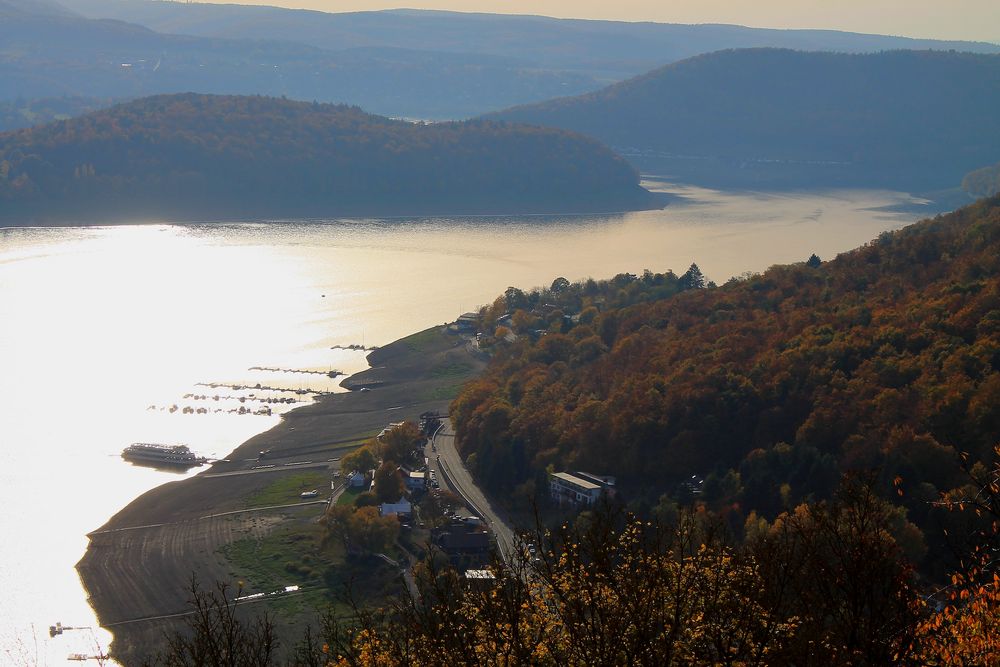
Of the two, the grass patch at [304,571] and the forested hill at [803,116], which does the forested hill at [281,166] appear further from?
the grass patch at [304,571]

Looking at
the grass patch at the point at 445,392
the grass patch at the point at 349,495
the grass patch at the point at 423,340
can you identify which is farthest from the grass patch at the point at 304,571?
the grass patch at the point at 423,340

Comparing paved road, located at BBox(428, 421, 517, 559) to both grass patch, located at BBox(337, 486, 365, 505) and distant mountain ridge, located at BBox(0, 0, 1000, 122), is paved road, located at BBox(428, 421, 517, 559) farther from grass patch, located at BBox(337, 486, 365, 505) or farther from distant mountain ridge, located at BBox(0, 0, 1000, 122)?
distant mountain ridge, located at BBox(0, 0, 1000, 122)

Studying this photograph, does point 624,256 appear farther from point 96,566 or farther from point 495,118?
point 495,118

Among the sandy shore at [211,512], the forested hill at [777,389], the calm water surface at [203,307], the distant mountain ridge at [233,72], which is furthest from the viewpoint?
the distant mountain ridge at [233,72]

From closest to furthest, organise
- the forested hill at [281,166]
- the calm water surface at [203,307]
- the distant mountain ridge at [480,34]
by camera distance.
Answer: the calm water surface at [203,307]
the forested hill at [281,166]
the distant mountain ridge at [480,34]

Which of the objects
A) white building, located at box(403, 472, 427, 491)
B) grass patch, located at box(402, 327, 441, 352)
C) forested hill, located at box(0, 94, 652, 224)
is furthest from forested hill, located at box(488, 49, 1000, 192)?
white building, located at box(403, 472, 427, 491)

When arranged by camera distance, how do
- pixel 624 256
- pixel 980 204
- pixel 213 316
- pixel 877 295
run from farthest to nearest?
pixel 624 256 → pixel 213 316 → pixel 980 204 → pixel 877 295

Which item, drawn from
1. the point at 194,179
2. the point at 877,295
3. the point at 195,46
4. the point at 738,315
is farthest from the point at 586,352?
the point at 195,46
